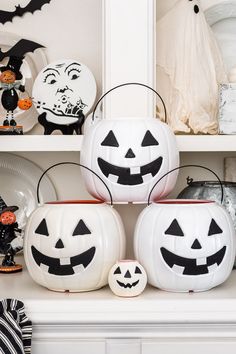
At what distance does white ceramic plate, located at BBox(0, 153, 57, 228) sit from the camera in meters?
1.82

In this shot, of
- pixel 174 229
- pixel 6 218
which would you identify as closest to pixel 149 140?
pixel 174 229

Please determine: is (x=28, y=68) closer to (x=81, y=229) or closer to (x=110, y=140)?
(x=110, y=140)

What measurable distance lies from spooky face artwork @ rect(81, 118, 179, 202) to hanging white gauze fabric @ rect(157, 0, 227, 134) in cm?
26

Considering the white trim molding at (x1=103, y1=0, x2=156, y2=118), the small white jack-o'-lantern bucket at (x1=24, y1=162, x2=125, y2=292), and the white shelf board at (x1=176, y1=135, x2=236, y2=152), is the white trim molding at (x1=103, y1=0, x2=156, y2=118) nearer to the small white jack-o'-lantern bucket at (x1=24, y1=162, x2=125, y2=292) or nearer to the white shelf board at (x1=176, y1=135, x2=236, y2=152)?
the white shelf board at (x1=176, y1=135, x2=236, y2=152)

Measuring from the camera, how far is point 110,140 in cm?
136

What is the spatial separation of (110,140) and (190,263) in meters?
0.33

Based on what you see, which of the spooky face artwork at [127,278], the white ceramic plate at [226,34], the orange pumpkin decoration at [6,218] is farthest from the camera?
the white ceramic plate at [226,34]

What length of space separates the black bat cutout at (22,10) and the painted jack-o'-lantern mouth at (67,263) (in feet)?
2.84

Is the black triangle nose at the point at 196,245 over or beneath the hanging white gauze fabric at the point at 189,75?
beneath

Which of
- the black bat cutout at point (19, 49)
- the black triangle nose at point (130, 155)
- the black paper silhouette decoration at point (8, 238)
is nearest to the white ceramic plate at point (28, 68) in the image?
the black bat cutout at point (19, 49)

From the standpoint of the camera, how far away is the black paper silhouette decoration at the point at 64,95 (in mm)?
1699

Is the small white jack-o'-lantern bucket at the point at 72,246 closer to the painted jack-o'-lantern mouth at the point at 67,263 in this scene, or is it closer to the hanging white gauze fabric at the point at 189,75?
the painted jack-o'-lantern mouth at the point at 67,263

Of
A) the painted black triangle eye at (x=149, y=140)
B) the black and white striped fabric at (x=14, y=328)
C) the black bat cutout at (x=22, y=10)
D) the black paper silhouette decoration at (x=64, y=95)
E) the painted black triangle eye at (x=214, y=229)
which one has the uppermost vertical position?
the black bat cutout at (x=22, y=10)

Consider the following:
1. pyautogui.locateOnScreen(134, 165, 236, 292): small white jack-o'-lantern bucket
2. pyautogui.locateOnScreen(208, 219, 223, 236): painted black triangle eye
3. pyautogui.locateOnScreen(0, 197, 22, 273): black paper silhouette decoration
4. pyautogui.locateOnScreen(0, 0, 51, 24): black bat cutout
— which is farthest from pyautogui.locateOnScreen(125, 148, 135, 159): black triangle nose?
pyautogui.locateOnScreen(0, 0, 51, 24): black bat cutout
